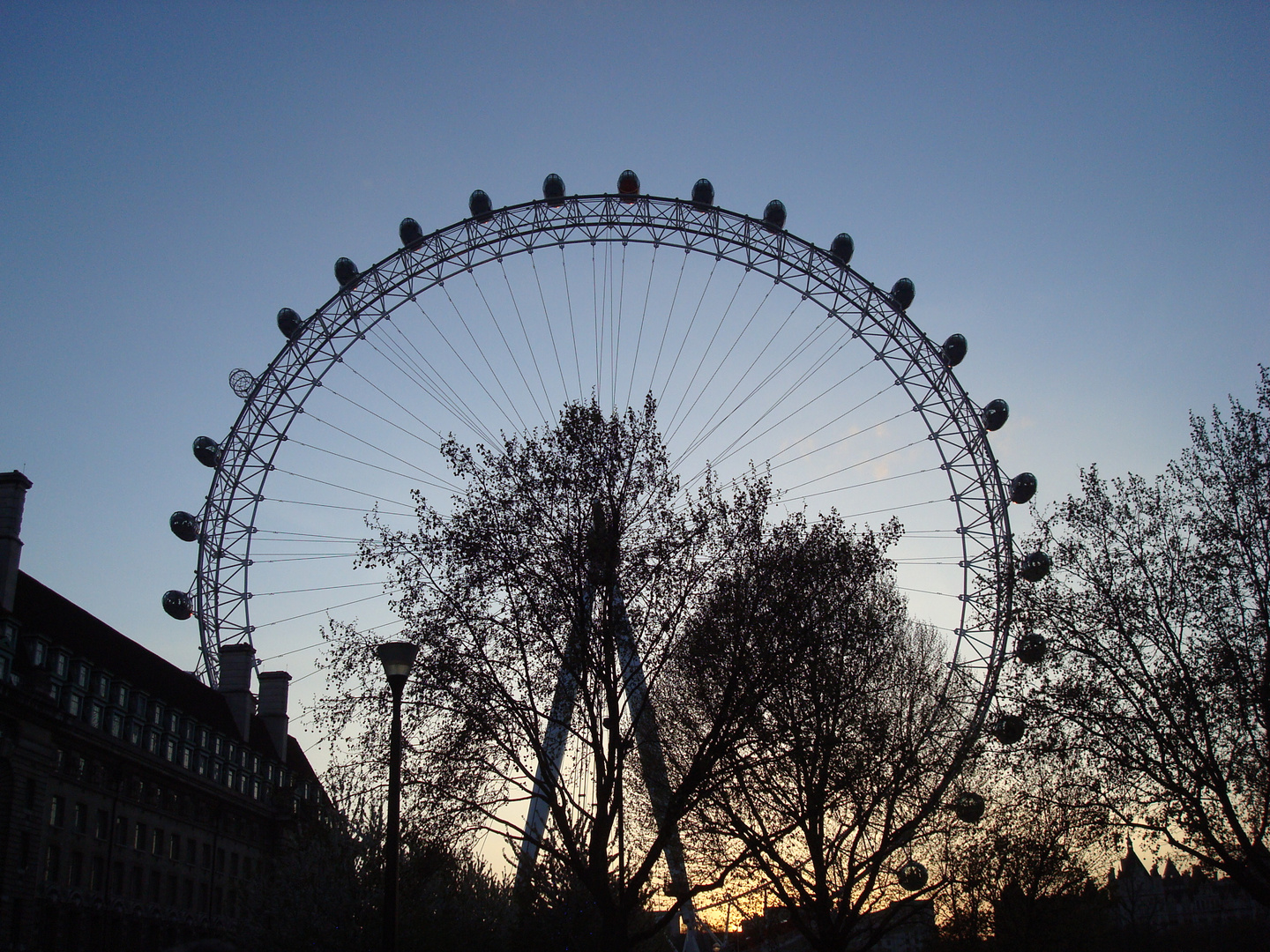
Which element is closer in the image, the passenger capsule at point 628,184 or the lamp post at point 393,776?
the lamp post at point 393,776

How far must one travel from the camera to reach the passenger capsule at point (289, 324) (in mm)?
46750

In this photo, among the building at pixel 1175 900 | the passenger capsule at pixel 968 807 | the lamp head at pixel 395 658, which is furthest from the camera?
the building at pixel 1175 900

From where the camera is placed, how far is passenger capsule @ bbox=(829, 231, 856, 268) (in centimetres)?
4394

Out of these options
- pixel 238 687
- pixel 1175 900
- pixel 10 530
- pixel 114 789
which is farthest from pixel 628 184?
pixel 1175 900

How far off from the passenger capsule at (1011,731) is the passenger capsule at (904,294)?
68.2 ft

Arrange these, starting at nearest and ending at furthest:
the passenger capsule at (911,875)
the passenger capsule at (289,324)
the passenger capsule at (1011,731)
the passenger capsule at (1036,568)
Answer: the passenger capsule at (1011,731) < the passenger capsule at (1036,568) < the passenger capsule at (911,875) < the passenger capsule at (289,324)

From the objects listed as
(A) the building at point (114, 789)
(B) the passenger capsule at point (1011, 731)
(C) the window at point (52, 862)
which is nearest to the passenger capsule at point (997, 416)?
(B) the passenger capsule at point (1011, 731)

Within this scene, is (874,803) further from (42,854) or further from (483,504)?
(42,854)

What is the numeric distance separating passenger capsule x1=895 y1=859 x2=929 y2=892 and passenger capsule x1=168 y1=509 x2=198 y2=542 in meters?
34.2

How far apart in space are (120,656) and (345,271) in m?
29.6

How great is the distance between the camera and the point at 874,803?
2938 centimetres

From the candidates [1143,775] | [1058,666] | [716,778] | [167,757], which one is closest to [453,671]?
[716,778]

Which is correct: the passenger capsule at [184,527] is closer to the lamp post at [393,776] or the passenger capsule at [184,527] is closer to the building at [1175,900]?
the lamp post at [393,776]

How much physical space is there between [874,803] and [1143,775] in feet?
22.7
